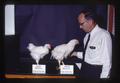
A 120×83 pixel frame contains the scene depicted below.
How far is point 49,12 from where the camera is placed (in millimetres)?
1992

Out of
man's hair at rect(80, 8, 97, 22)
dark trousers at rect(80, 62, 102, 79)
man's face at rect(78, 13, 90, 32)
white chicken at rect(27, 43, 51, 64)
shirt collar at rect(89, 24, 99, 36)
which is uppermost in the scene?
man's hair at rect(80, 8, 97, 22)

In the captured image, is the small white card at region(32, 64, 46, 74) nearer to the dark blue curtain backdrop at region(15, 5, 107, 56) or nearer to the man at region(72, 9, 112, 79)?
the dark blue curtain backdrop at region(15, 5, 107, 56)

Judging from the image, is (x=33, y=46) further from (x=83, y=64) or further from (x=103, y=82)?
(x=103, y=82)

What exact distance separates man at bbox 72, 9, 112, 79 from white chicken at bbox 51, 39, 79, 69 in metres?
0.05

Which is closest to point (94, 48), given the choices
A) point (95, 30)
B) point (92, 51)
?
point (92, 51)

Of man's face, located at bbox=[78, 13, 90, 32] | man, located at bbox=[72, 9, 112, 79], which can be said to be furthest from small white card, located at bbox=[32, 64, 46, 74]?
man's face, located at bbox=[78, 13, 90, 32]

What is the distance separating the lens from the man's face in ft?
6.51

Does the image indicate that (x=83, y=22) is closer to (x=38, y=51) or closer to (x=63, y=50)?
(x=63, y=50)

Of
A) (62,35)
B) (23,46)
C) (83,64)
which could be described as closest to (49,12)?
(62,35)

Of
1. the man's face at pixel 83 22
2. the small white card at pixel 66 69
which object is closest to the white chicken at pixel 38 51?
the small white card at pixel 66 69

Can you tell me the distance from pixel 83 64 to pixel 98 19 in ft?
1.14

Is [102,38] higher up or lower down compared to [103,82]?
higher up

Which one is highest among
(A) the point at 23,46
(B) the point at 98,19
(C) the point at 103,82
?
(B) the point at 98,19

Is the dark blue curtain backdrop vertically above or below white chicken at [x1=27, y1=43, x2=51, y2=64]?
above
